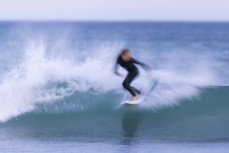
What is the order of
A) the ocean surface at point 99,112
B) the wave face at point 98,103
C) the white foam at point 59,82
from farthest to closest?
the white foam at point 59,82, the wave face at point 98,103, the ocean surface at point 99,112

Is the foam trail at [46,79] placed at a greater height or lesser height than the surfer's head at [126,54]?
greater

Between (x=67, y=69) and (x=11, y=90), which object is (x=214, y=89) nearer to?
(x=67, y=69)

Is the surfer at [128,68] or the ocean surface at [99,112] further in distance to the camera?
the surfer at [128,68]

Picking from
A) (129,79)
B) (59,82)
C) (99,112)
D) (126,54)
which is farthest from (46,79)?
(126,54)

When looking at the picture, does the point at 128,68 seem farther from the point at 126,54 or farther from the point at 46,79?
the point at 46,79

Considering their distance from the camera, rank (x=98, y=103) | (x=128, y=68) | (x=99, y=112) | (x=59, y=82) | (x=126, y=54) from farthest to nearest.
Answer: (x=59, y=82)
(x=98, y=103)
(x=99, y=112)
(x=128, y=68)
(x=126, y=54)

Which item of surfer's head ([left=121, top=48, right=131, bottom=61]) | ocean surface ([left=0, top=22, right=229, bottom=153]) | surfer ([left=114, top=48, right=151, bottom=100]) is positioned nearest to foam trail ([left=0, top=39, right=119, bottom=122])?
ocean surface ([left=0, top=22, right=229, bottom=153])

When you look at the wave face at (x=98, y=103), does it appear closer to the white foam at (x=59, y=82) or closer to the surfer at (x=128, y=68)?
the white foam at (x=59, y=82)

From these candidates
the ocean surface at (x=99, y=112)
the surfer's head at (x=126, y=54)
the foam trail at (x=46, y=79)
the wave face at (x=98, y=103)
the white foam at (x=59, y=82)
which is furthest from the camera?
the foam trail at (x=46, y=79)

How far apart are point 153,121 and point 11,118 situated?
324cm

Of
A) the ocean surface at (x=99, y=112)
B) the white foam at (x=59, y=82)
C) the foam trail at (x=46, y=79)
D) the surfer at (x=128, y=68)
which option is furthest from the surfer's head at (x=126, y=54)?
the foam trail at (x=46, y=79)

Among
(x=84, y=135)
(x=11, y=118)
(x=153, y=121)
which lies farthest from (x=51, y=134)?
(x=153, y=121)

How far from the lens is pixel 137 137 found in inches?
492

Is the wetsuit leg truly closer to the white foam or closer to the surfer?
the surfer
